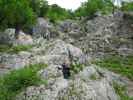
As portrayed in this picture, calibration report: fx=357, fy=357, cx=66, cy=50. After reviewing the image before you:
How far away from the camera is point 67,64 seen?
909 inches

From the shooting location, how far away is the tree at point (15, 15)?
70.3 m

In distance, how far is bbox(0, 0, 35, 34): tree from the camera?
70.3 m

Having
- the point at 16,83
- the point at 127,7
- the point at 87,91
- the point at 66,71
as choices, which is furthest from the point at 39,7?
the point at 16,83

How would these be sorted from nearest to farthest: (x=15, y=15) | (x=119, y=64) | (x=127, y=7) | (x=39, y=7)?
(x=119, y=64) < (x=15, y=15) < (x=39, y=7) < (x=127, y=7)

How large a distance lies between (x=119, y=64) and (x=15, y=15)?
29.0 meters

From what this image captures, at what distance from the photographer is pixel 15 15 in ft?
241

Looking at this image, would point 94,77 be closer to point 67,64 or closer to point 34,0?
point 67,64

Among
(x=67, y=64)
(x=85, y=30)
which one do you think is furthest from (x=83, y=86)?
(x=85, y=30)

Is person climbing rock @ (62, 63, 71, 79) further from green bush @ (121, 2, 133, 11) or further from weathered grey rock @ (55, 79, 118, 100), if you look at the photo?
green bush @ (121, 2, 133, 11)

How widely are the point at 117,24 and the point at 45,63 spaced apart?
2488 inches

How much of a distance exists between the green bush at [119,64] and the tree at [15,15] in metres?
23.4

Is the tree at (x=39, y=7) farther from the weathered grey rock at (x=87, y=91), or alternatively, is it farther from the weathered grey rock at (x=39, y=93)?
the weathered grey rock at (x=39, y=93)

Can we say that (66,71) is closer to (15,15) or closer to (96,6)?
(15,15)

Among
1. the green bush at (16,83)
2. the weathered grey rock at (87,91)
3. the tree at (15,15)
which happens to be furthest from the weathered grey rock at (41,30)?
the green bush at (16,83)
